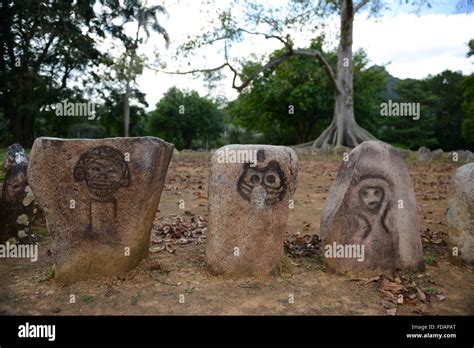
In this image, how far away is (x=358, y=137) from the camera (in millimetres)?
19609

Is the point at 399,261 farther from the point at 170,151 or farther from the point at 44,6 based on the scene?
the point at 44,6

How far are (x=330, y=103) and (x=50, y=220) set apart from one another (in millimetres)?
25784

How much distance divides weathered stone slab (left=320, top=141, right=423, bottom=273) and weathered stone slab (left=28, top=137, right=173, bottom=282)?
200 centimetres

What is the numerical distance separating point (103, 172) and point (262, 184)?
5.32 ft

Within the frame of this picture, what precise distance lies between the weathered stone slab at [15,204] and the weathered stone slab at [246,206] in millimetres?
2660

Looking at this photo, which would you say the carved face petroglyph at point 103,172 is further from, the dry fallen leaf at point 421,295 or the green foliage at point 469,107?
the green foliage at point 469,107

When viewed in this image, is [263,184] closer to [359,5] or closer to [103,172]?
[103,172]

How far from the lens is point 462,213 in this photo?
4.38 m

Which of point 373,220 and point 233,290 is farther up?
point 373,220

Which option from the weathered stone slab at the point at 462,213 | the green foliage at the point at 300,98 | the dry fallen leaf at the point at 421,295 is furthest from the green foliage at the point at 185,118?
the dry fallen leaf at the point at 421,295

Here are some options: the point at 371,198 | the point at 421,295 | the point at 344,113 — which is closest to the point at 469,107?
the point at 344,113

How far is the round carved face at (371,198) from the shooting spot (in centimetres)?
408

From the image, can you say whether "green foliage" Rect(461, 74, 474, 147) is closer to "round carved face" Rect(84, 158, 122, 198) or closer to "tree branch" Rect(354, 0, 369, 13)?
"tree branch" Rect(354, 0, 369, 13)

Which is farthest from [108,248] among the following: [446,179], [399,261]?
[446,179]
